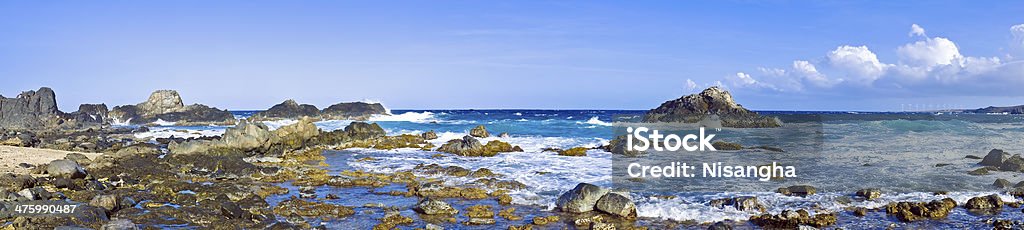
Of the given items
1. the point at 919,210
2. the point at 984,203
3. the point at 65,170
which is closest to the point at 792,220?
the point at 919,210

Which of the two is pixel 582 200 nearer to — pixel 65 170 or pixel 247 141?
pixel 65 170

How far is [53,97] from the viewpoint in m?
60.2

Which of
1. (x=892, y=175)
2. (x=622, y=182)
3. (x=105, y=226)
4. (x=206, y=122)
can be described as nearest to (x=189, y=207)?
(x=105, y=226)

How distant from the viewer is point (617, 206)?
1367 centimetres

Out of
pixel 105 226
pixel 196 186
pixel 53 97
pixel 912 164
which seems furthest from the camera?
pixel 53 97

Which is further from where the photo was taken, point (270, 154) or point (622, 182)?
point (270, 154)

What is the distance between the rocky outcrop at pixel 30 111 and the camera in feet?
184

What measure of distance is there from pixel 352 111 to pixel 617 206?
265ft

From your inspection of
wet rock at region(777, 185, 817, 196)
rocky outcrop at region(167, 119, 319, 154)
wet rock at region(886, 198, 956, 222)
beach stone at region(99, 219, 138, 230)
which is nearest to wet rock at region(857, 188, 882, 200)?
wet rock at region(777, 185, 817, 196)

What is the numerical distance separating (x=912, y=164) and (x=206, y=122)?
7244cm

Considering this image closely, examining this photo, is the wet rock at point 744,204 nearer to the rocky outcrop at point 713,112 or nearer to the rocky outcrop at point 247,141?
the rocky outcrop at point 247,141

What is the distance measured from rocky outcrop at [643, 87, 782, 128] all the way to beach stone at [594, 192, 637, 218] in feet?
135

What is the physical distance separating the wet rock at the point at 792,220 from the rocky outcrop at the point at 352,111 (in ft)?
254

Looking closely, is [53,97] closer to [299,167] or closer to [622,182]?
[299,167]
